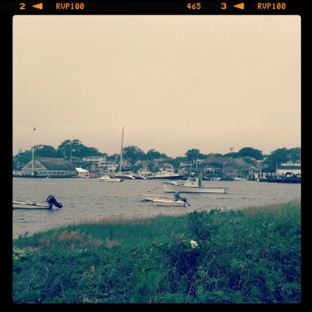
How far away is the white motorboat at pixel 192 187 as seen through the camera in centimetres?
596

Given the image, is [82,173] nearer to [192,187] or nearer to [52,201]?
[52,201]

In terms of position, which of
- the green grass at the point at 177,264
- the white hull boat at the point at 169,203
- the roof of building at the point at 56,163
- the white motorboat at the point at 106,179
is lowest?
the green grass at the point at 177,264

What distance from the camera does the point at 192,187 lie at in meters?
6.45

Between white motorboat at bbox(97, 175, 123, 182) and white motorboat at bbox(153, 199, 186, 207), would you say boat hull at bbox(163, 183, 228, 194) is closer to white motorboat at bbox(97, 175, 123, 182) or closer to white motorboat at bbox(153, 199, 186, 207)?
white motorboat at bbox(153, 199, 186, 207)

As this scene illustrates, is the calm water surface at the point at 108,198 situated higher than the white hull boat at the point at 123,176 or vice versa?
the white hull boat at the point at 123,176

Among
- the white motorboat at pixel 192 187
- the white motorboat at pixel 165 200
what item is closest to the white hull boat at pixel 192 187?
the white motorboat at pixel 192 187

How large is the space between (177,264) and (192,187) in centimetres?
192

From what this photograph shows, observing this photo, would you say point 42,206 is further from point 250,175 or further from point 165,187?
point 250,175

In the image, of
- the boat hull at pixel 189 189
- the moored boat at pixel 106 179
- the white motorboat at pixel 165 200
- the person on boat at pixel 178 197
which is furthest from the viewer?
the white motorboat at pixel 165 200

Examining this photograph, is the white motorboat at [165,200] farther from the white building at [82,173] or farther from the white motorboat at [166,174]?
the white building at [82,173]

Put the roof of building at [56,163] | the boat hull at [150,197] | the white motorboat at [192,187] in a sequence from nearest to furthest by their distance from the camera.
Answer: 1. the roof of building at [56,163]
2. the white motorboat at [192,187]
3. the boat hull at [150,197]

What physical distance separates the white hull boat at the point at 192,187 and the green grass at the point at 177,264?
464mm
